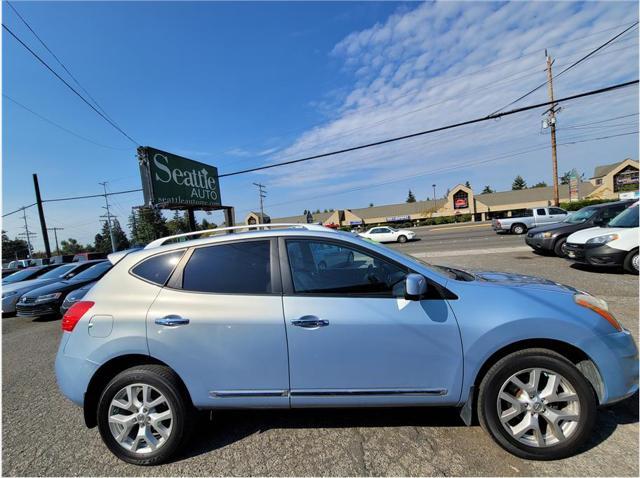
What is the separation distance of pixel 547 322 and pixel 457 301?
61 cm

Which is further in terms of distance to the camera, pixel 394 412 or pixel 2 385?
pixel 2 385

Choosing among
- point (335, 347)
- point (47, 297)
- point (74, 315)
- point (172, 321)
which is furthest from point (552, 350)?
point (47, 297)

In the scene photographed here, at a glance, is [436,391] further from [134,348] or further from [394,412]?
[134,348]

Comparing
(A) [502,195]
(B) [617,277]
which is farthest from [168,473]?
(A) [502,195]

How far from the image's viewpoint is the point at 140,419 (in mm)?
2361

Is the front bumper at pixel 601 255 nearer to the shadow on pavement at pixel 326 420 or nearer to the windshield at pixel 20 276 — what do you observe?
the shadow on pavement at pixel 326 420

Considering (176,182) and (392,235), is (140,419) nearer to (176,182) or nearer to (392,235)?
(176,182)

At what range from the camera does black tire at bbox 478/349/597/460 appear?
213 centimetres

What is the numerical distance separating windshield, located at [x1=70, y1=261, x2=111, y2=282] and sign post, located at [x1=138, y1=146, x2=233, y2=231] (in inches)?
157

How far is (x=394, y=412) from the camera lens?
109 inches

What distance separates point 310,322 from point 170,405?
49.4 inches

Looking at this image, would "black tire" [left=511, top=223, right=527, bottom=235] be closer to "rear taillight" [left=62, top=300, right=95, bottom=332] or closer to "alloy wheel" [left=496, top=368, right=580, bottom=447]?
Answer: "alloy wheel" [left=496, top=368, right=580, bottom=447]

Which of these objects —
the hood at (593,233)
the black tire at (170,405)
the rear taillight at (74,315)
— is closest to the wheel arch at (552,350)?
the black tire at (170,405)

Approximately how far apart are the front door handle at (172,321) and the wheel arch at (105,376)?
1.02 ft
